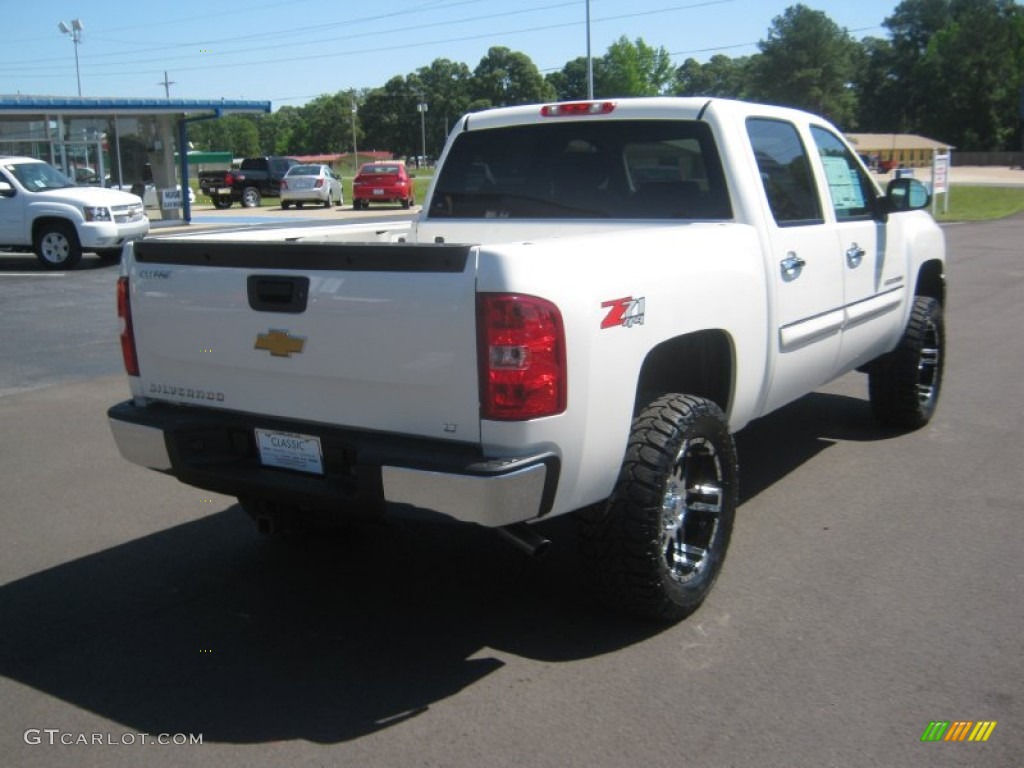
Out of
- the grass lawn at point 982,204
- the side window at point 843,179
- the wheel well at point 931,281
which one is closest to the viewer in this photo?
the side window at point 843,179

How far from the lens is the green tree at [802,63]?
373ft

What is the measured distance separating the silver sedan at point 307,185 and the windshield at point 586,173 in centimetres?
3095

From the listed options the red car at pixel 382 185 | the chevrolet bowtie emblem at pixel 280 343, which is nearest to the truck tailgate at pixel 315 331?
the chevrolet bowtie emblem at pixel 280 343

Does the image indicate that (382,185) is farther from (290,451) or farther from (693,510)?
(290,451)

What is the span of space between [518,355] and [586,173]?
7.32 ft

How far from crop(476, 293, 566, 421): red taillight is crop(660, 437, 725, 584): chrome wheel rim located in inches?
35.0

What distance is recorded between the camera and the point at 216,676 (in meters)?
3.60

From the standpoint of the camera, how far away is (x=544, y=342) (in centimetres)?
324

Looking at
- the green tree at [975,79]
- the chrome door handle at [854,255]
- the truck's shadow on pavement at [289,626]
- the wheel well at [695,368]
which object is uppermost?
the green tree at [975,79]

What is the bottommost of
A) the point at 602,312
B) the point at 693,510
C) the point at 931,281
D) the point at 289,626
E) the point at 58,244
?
the point at 289,626

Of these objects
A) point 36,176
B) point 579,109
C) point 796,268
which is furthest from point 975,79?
point 796,268

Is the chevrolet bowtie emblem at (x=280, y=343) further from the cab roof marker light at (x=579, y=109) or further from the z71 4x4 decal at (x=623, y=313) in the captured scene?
the cab roof marker light at (x=579, y=109)

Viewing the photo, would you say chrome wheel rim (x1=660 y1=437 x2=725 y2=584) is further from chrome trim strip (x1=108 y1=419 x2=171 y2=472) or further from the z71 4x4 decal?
chrome trim strip (x1=108 y1=419 x2=171 y2=472)

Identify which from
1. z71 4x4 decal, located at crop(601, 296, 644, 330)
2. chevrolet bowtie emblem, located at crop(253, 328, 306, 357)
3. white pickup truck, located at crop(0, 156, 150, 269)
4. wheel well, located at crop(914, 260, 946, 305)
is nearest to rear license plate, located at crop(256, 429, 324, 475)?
chevrolet bowtie emblem, located at crop(253, 328, 306, 357)
